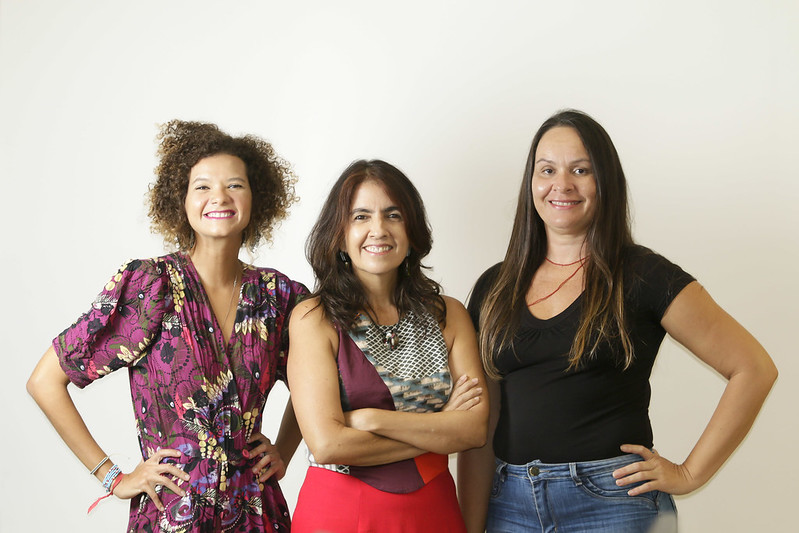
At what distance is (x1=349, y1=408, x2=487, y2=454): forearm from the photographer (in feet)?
6.66

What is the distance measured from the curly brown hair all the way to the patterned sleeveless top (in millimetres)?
572

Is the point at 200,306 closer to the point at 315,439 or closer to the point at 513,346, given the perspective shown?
the point at 315,439

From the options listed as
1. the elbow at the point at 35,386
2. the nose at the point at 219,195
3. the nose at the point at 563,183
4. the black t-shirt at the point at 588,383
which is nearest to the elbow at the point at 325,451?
the black t-shirt at the point at 588,383

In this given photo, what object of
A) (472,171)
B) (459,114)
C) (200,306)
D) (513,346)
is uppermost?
(459,114)

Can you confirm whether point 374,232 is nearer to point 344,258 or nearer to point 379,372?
point 344,258

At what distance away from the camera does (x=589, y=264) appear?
7.28 ft

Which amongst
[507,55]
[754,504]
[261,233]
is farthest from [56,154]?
[754,504]

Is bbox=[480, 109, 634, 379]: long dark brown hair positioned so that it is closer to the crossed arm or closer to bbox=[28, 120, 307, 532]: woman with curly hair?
the crossed arm

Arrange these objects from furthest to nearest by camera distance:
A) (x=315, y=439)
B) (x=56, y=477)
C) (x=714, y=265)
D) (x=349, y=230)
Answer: (x=56, y=477) < (x=714, y=265) < (x=349, y=230) < (x=315, y=439)

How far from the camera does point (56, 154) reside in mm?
3217

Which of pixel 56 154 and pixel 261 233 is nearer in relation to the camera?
pixel 261 233

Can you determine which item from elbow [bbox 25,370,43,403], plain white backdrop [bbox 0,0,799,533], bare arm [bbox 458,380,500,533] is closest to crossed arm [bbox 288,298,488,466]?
bare arm [bbox 458,380,500,533]

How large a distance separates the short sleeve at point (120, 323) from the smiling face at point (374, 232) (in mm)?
558

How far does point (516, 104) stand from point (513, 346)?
4.14ft
